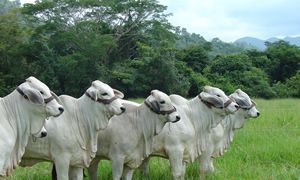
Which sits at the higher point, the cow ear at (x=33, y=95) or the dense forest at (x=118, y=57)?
the cow ear at (x=33, y=95)

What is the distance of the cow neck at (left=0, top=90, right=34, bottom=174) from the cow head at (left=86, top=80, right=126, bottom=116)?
39.4 inches

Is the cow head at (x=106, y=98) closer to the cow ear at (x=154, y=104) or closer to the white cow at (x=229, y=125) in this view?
the cow ear at (x=154, y=104)

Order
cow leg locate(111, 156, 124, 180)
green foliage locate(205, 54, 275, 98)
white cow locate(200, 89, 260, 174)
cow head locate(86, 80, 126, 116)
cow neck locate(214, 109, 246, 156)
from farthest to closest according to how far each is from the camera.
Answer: green foliage locate(205, 54, 275, 98) < cow neck locate(214, 109, 246, 156) < white cow locate(200, 89, 260, 174) < cow leg locate(111, 156, 124, 180) < cow head locate(86, 80, 126, 116)

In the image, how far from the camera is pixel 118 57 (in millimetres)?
33219

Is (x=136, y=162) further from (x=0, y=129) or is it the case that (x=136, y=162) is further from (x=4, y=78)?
(x=4, y=78)

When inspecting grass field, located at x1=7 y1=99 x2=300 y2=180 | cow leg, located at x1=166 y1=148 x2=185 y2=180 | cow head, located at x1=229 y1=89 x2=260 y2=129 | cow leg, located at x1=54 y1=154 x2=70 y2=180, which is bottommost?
grass field, located at x1=7 y1=99 x2=300 y2=180

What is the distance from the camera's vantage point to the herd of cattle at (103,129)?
508 cm

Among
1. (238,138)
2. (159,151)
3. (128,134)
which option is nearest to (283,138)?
(238,138)

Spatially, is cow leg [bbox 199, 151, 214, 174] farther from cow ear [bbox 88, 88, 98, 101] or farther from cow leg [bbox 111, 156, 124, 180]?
cow ear [bbox 88, 88, 98, 101]

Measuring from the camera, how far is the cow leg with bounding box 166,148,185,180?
6602mm

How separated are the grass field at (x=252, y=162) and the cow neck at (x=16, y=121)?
1.68 metres

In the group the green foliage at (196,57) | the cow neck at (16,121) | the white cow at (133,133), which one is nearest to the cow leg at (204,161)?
the white cow at (133,133)

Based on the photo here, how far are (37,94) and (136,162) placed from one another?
1820 mm

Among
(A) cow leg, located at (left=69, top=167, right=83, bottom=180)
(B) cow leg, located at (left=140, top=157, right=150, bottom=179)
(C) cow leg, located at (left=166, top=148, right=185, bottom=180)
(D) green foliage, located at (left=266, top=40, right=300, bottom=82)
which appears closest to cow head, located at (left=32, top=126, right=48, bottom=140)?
(A) cow leg, located at (left=69, top=167, right=83, bottom=180)
